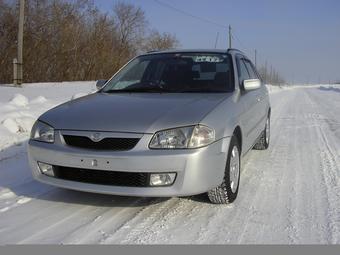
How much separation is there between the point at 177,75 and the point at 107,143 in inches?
65.9

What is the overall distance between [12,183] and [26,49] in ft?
81.2

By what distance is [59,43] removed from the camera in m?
30.1

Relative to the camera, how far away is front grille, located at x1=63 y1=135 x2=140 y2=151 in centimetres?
363

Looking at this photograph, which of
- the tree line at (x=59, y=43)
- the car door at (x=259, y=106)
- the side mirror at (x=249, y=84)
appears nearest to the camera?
the side mirror at (x=249, y=84)

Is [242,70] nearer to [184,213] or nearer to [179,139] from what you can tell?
[179,139]

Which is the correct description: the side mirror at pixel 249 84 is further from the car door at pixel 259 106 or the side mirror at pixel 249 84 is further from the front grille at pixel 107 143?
the front grille at pixel 107 143

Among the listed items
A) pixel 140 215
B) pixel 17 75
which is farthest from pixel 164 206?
pixel 17 75

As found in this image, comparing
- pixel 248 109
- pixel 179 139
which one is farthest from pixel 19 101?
pixel 179 139

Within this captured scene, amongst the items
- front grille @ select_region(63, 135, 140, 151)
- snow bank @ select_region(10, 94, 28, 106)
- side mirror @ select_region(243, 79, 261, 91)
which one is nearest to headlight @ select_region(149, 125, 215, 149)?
front grille @ select_region(63, 135, 140, 151)

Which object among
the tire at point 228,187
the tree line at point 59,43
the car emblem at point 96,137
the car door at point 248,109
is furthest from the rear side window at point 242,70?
the tree line at point 59,43

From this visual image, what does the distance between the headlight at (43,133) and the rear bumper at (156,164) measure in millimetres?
183

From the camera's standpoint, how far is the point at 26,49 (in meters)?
27.8

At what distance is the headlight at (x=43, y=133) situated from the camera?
13.1 ft

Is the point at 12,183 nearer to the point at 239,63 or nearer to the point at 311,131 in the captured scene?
the point at 239,63
